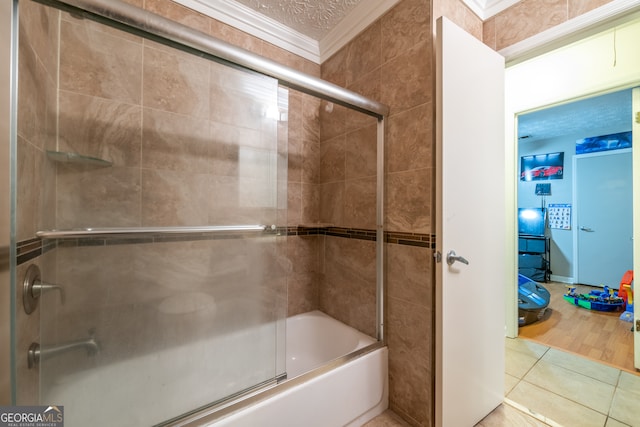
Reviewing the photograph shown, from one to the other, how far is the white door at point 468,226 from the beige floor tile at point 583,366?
770 mm

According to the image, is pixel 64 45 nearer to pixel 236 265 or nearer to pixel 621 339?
pixel 236 265

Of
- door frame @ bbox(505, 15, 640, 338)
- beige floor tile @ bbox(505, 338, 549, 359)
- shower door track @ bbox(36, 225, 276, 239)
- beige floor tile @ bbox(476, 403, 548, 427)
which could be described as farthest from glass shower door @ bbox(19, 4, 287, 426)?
beige floor tile @ bbox(505, 338, 549, 359)

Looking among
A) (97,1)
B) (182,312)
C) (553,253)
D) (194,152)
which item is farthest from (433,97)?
(553,253)

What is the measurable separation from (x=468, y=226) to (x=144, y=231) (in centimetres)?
148

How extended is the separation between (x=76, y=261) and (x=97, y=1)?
832mm

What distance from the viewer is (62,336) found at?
0.82 meters

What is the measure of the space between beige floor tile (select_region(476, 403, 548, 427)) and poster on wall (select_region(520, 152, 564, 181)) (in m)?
4.27

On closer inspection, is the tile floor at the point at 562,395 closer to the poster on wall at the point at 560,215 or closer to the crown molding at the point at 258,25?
the crown molding at the point at 258,25

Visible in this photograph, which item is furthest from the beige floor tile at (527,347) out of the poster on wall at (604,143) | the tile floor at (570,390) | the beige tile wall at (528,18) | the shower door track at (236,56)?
the poster on wall at (604,143)

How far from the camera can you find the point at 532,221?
4.38 metres

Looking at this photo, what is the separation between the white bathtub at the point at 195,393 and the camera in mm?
825

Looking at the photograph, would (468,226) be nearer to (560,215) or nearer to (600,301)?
(600,301)

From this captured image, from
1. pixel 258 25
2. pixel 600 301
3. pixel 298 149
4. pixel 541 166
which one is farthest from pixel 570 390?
pixel 541 166

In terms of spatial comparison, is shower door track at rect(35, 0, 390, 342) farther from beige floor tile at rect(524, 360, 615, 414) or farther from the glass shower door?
beige floor tile at rect(524, 360, 615, 414)
